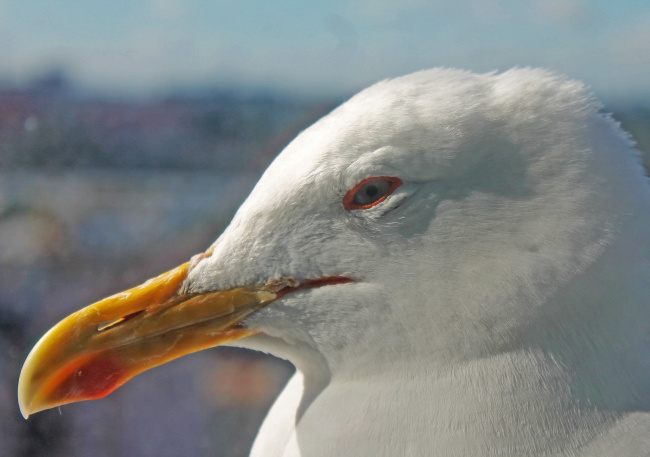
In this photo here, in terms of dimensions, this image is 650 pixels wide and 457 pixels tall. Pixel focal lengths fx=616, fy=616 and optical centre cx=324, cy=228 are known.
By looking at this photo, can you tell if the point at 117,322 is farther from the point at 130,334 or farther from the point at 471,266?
the point at 471,266

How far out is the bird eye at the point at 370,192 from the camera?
2.57ft

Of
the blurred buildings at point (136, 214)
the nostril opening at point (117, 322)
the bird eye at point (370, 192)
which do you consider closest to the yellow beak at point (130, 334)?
the nostril opening at point (117, 322)

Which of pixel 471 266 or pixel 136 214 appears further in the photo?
pixel 136 214


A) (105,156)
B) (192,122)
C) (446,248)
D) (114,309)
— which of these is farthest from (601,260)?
(105,156)

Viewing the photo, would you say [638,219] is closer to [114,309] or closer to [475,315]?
[475,315]

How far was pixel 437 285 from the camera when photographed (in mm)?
766

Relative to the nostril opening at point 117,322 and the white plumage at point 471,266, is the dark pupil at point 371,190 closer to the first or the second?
the white plumage at point 471,266

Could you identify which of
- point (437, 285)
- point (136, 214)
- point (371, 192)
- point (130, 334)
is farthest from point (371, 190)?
point (136, 214)

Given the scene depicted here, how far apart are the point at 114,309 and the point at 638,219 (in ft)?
2.28

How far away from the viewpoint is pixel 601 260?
0.73 meters

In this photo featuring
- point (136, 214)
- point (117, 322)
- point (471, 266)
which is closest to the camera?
point (471, 266)

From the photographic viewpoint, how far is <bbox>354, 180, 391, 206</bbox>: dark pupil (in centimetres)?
79

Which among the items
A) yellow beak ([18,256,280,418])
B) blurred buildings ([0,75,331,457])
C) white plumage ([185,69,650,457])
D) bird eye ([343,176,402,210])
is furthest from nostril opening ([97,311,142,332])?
blurred buildings ([0,75,331,457])

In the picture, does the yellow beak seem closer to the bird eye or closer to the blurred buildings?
the bird eye
